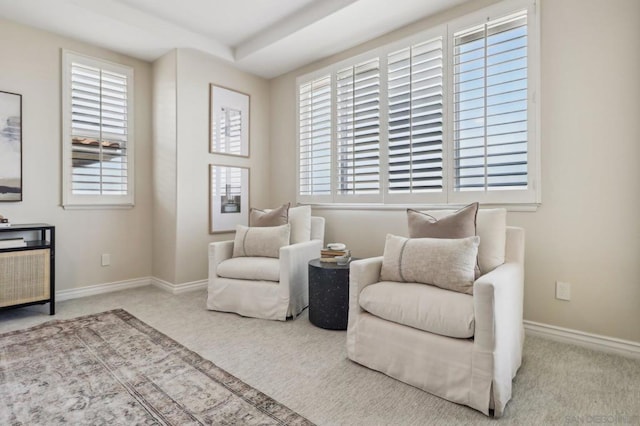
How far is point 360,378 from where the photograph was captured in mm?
1913

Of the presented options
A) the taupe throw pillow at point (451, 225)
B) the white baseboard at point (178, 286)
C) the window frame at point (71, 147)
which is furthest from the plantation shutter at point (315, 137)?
the window frame at point (71, 147)

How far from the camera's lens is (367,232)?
3473 millimetres

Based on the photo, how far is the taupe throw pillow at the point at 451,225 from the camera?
2100 millimetres

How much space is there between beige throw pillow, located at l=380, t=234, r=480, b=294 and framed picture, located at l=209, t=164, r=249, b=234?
248cm

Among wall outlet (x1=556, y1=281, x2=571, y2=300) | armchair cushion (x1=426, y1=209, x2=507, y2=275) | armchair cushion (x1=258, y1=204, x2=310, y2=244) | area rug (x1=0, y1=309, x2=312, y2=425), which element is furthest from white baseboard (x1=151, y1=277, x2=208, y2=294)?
wall outlet (x1=556, y1=281, x2=571, y2=300)

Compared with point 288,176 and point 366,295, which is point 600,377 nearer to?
point 366,295

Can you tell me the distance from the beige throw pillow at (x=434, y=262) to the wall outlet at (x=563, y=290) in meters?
0.98

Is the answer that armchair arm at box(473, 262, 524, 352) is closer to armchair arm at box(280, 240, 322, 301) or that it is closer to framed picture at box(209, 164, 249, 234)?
armchair arm at box(280, 240, 322, 301)

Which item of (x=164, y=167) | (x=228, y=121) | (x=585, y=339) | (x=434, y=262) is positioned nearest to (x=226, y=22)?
(x=228, y=121)

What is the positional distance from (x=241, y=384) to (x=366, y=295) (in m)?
0.84

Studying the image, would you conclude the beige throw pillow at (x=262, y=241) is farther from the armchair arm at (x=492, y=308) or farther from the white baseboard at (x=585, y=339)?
the white baseboard at (x=585, y=339)

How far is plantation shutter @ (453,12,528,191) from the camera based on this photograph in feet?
8.28

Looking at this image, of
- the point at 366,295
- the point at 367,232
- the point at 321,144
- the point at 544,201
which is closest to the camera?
the point at 366,295

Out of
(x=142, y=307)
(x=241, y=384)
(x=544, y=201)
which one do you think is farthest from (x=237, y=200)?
(x=544, y=201)
